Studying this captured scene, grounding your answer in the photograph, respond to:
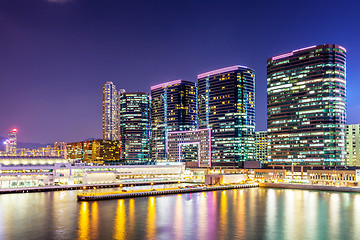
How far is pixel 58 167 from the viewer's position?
414ft

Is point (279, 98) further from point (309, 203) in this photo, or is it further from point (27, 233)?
point (27, 233)

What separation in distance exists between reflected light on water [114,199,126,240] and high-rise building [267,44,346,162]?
103 metres

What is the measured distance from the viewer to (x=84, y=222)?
65562mm

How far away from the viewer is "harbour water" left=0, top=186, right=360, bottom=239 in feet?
189

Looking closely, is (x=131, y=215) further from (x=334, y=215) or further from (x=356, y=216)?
(x=356, y=216)

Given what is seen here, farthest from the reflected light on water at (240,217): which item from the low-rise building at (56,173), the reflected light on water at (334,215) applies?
the low-rise building at (56,173)

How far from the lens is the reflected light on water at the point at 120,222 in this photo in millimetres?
56125

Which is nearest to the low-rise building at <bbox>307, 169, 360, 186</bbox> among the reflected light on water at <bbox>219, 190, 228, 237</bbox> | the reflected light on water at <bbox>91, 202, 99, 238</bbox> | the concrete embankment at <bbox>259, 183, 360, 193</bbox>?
the concrete embankment at <bbox>259, 183, 360, 193</bbox>

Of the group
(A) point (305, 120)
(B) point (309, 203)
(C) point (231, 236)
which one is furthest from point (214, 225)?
(A) point (305, 120)

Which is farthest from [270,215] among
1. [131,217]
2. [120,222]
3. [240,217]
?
[120,222]

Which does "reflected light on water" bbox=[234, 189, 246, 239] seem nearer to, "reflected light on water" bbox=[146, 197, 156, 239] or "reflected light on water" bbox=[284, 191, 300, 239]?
A: "reflected light on water" bbox=[284, 191, 300, 239]

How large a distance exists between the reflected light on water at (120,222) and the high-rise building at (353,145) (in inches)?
5680

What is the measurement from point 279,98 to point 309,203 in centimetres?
9146

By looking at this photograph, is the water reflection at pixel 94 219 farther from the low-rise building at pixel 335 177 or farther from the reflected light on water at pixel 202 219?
the low-rise building at pixel 335 177
